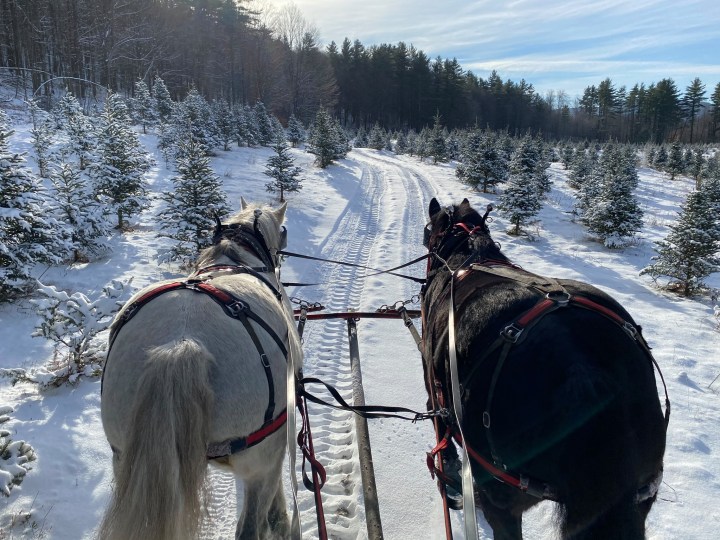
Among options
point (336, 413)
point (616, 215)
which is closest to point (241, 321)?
point (336, 413)

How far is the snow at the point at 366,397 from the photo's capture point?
9.87ft

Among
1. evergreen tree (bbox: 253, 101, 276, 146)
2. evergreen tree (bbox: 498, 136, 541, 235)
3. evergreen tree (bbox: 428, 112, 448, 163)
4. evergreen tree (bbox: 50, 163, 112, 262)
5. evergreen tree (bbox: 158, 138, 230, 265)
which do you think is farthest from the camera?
evergreen tree (bbox: 428, 112, 448, 163)

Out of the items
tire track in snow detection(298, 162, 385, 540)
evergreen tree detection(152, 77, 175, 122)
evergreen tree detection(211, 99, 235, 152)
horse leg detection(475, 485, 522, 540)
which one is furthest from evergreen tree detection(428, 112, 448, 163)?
horse leg detection(475, 485, 522, 540)

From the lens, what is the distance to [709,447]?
385cm

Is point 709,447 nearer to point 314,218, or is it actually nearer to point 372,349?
point 372,349

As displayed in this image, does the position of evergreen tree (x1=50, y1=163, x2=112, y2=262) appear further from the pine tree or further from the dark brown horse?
the pine tree

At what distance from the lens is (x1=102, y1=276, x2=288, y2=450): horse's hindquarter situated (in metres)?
1.90

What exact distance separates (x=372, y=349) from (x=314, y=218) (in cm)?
864

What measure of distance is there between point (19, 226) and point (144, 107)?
78.9ft

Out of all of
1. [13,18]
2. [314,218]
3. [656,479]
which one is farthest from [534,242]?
[13,18]

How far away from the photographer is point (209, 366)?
73.7 inches

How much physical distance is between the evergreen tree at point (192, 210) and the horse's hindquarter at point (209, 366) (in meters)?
6.39

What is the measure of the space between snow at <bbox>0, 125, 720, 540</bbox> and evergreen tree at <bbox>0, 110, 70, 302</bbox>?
1.68ft

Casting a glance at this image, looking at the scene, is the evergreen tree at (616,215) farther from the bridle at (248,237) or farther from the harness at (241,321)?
the harness at (241,321)
